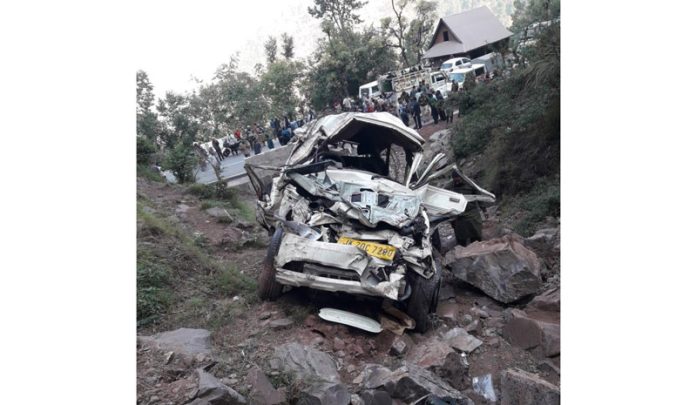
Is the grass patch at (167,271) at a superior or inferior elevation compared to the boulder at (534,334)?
superior

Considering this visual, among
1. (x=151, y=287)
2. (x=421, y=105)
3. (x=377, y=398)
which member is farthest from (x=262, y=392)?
(x=421, y=105)

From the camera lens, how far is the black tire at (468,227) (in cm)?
790

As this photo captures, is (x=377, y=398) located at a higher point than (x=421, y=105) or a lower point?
lower

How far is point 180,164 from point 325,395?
1138cm

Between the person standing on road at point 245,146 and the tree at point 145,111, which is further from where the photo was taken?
the person standing on road at point 245,146

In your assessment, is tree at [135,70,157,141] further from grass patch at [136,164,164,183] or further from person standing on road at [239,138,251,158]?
person standing on road at [239,138,251,158]

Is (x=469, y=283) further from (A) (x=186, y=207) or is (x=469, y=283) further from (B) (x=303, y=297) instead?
(A) (x=186, y=207)

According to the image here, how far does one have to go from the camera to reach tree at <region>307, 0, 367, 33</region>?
36156mm

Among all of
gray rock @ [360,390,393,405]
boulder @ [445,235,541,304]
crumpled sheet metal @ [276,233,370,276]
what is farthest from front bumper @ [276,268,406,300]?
boulder @ [445,235,541,304]

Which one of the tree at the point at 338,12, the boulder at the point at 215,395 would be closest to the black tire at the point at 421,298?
the boulder at the point at 215,395

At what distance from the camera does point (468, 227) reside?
316 inches

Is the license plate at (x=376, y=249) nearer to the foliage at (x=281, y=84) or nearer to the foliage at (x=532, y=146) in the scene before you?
the foliage at (x=532, y=146)

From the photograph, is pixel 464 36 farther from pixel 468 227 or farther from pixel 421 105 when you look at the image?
pixel 468 227

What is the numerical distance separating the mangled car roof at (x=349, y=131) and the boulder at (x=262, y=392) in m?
3.77
